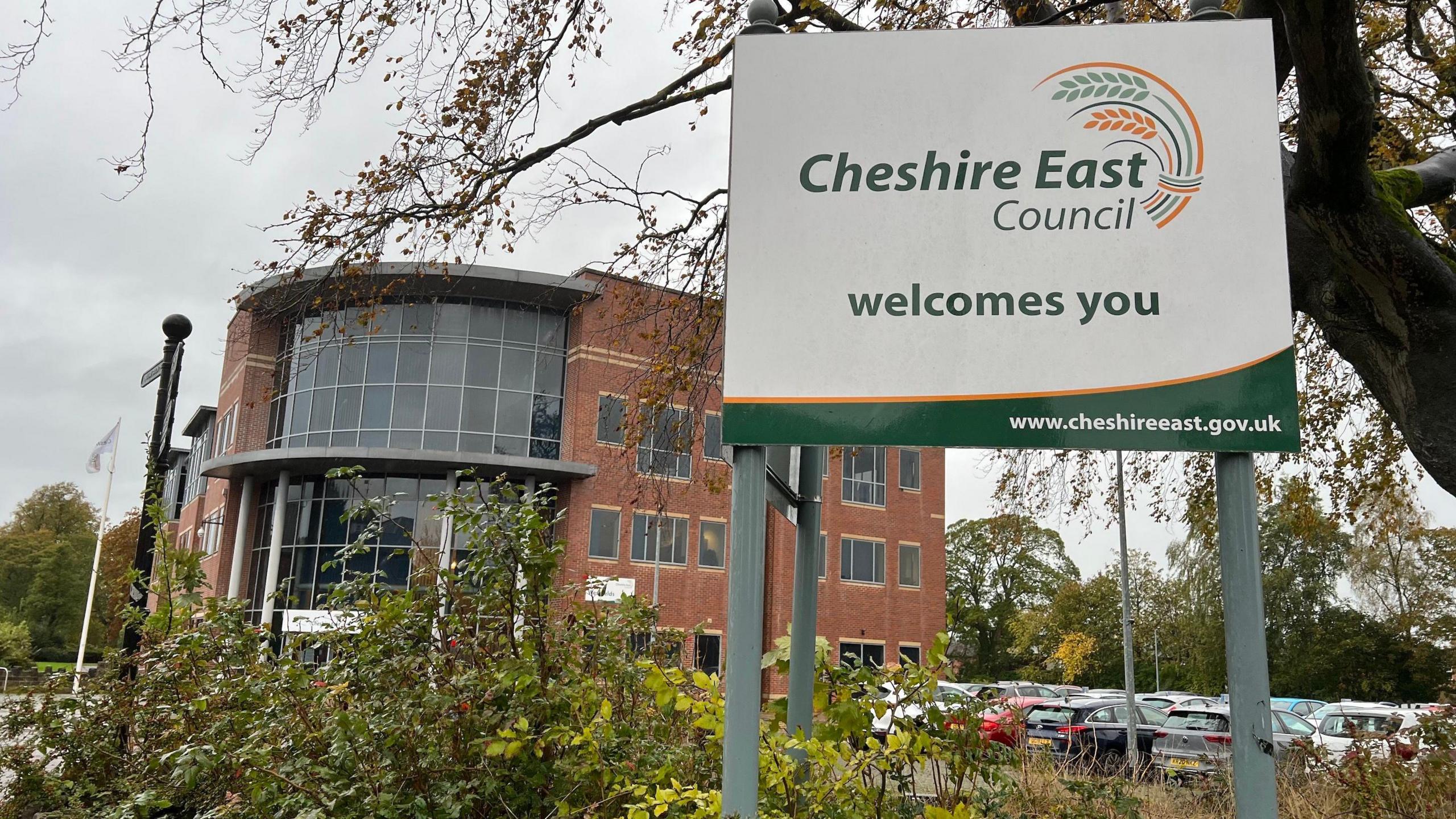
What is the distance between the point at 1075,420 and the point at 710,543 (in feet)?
117

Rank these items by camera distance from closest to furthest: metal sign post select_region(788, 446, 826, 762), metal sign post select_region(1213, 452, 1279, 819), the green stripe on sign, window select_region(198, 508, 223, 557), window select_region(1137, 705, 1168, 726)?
1. metal sign post select_region(1213, 452, 1279, 819)
2. the green stripe on sign
3. metal sign post select_region(788, 446, 826, 762)
4. window select_region(1137, 705, 1168, 726)
5. window select_region(198, 508, 223, 557)

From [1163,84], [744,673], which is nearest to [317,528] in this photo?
[744,673]

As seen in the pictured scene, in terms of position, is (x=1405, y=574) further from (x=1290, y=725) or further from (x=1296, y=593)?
(x=1290, y=725)

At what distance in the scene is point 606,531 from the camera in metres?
36.7

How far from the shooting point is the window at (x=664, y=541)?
36750 mm

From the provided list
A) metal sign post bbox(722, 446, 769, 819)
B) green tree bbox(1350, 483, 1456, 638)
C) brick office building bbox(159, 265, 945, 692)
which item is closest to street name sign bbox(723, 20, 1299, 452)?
metal sign post bbox(722, 446, 769, 819)

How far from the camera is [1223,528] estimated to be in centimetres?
320

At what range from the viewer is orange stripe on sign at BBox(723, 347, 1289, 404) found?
328 centimetres

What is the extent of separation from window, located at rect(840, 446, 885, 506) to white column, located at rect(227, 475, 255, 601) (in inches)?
913

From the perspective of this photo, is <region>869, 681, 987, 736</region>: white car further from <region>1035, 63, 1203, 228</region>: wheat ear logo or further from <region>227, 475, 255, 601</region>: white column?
<region>227, 475, 255, 601</region>: white column

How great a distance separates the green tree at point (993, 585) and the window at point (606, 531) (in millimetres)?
39724

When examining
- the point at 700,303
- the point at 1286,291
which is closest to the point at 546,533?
the point at 1286,291

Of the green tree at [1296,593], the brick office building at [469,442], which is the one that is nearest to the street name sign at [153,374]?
the brick office building at [469,442]

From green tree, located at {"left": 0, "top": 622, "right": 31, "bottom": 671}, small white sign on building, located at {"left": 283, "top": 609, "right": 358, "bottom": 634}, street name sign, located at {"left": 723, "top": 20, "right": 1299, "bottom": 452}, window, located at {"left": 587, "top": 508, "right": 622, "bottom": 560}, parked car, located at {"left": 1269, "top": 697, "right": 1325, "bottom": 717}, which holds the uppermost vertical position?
window, located at {"left": 587, "top": 508, "right": 622, "bottom": 560}
